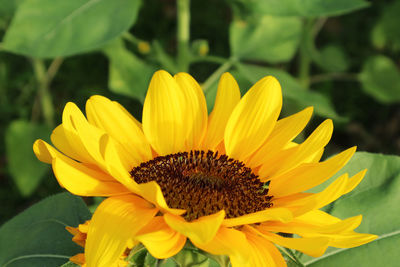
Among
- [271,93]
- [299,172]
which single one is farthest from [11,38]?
[299,172]

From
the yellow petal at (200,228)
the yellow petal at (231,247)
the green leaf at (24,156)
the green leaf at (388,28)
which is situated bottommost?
the green leaf at (24,156)

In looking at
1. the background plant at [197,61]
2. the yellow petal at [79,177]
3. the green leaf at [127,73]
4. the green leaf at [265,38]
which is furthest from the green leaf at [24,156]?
the yellow petal at [79,177]

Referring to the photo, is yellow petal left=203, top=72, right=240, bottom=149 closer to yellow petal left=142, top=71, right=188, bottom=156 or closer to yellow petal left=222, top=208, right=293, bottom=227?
yellow petal left=142, top=71, right=188, bottom=156

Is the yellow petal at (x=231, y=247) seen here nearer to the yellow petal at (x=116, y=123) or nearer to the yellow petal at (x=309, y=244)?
the yellow petal at (x=309, y=244)

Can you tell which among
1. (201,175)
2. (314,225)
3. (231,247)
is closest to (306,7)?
(201,175)

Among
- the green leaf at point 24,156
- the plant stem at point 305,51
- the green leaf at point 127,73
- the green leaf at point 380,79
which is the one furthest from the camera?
the green leaf at point 380,79
